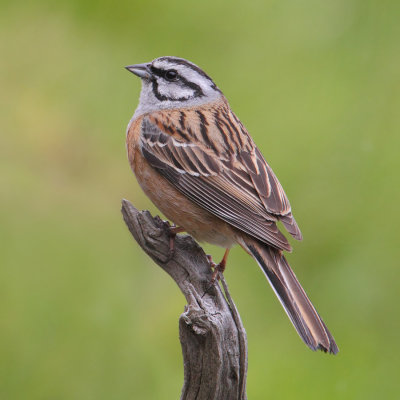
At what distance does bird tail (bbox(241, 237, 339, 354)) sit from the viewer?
5357mm

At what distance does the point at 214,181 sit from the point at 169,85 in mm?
1032

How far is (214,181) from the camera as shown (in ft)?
20.5

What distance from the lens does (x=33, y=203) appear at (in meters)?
9.09

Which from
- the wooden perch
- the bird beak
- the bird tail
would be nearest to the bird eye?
the bird beak

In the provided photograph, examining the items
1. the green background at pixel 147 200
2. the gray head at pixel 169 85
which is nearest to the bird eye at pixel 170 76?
the gray head at pixel 169 85

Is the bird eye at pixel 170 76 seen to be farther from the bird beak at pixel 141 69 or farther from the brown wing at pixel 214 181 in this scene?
the brown wing at pixel 214 181

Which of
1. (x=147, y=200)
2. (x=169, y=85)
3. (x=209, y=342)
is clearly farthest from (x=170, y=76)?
(x=209, y=342)

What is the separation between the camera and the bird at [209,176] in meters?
5.78

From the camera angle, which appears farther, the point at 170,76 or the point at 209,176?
the point at 170,76

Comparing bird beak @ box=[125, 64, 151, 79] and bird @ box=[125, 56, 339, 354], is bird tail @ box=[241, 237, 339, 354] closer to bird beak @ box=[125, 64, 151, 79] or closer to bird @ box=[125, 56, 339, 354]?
bird @ box=[125, 56, 339, 354]

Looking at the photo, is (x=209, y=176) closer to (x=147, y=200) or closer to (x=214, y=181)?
(x=214, y=181)

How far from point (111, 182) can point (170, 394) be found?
7.33ft

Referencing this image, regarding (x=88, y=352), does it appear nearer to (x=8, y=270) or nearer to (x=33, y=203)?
(x=8, y=270)

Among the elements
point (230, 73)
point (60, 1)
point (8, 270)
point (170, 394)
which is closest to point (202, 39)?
point (230, 73)
